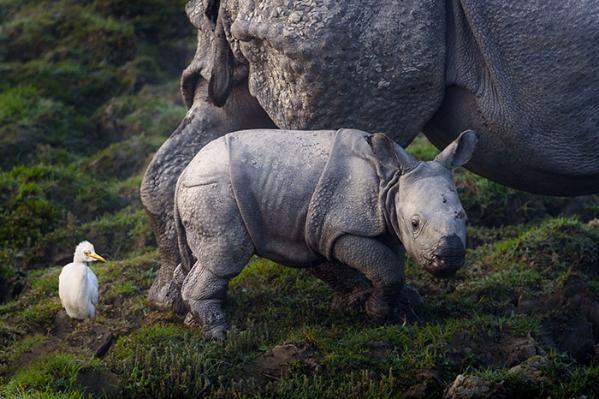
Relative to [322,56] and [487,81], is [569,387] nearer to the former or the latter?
[487,81]

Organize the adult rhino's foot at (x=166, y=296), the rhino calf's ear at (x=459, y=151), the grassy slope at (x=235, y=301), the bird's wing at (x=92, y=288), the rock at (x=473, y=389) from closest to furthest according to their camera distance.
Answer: the rock at (x=473, y=389)
the grassy slope at (x=235, y=301)
the rhino calf's ear at (x=459, y=151)
the adult rhino's foot at (x=166, y=296)
the bird's wing at (x=92, y=288)

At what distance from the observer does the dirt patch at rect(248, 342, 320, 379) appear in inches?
239

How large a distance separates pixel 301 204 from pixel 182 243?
0.83 m

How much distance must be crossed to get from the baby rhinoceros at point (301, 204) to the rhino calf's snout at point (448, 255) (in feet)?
0.82

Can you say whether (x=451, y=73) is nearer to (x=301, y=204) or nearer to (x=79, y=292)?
(x=301, y=204)

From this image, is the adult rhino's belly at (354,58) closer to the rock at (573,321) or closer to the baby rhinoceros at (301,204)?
the baby rhinoceros at (301,204)

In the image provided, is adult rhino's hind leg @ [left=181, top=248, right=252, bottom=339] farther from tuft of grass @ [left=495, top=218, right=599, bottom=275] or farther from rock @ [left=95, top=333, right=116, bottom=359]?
tuft of grass @ [left=495, top=218, right=599, bottom=275]

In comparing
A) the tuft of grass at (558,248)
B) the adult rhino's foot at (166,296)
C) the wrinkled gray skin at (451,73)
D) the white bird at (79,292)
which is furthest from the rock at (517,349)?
the white bird at (79,292)

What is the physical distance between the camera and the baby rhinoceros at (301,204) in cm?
617

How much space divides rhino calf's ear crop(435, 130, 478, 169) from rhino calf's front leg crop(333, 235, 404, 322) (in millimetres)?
529

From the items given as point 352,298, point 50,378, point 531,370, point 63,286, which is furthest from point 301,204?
point 63,286

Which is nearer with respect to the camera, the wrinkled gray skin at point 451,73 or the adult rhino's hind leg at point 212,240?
the wrinkled gray skin at point 451,73

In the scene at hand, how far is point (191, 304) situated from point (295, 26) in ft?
5.03

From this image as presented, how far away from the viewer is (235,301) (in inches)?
286
